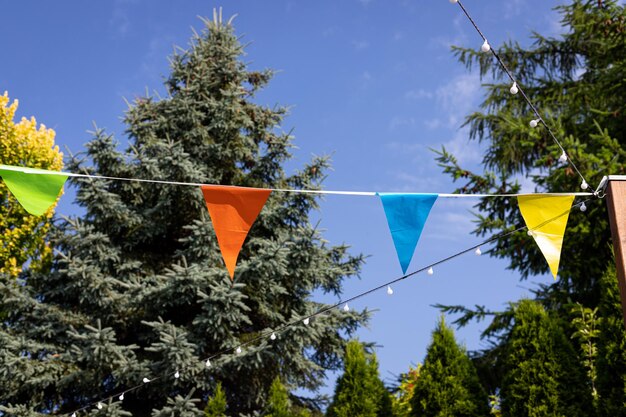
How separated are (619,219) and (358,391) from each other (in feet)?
12.5

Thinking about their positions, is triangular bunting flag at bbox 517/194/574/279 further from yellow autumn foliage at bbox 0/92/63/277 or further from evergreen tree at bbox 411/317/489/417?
yellow autumn foliage at bbox 0/92/63/277

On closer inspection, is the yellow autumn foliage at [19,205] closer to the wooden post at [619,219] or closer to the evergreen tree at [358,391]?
the evergreen tree at [358,391]

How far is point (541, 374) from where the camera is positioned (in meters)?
6.09

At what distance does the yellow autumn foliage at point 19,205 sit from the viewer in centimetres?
974

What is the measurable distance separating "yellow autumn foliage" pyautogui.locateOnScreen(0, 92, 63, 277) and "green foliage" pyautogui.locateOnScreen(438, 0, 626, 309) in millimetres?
6114

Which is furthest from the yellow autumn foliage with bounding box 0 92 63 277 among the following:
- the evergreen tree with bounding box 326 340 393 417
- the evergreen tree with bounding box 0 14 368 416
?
the evergreen tree with bounding box 326 340 393 417

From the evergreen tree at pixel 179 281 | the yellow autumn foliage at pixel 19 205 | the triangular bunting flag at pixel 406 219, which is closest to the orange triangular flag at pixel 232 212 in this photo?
the triangular bunting flag at pixel 406 219

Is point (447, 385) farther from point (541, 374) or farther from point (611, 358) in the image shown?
point (611, 358)

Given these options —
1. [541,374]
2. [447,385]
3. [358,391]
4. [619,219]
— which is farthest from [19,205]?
[619,219]

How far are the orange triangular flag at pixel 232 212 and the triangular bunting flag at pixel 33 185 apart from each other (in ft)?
2.85

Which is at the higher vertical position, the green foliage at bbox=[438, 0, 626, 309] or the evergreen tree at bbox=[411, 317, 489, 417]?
the green foliage at bbox=[438, 0, 626, 309]

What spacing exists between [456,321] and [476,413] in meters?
2.83

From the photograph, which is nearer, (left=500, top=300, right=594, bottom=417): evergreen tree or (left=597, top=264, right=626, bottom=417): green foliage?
(left=597, top=264, right=626, bottom=417): green foliage

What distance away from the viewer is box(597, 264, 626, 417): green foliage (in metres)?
5.64
